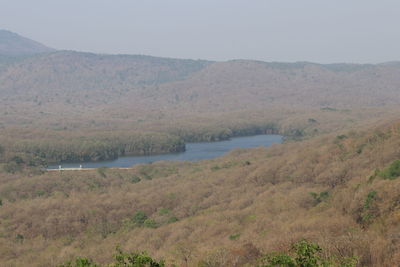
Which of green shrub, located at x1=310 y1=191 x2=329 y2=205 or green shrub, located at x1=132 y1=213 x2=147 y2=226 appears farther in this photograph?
green shrub, located at x1=132 y1=213 x2=147 y2=226

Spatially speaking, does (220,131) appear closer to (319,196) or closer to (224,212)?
(224,212)

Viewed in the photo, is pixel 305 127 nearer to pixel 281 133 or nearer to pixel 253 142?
pixel 281 133

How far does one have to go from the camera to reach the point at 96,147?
125375mm

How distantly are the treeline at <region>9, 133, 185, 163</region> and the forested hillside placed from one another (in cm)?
4715

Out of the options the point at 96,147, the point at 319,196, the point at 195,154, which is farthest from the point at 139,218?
the point at 195,154

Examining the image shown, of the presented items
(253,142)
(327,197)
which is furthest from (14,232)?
(253,142)

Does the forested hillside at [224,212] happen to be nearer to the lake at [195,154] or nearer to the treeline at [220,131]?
the lake at [195,154]

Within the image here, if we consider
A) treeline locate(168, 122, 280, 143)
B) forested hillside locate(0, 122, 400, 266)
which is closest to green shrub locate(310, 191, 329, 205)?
forested hillside locate(0, 122, 400, 266)

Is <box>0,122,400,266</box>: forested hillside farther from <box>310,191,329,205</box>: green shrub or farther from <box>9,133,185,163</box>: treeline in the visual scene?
<box>9,133,185,163</box>: treeline

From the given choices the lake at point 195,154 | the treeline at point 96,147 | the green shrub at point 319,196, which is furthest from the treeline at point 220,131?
the green shrub at point 319,196

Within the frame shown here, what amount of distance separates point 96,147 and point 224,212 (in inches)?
3379

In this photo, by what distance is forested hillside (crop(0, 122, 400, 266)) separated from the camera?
87.9 feet

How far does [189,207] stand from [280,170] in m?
14.1

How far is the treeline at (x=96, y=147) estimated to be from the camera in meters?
121
